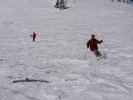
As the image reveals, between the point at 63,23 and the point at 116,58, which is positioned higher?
the point at 63,23

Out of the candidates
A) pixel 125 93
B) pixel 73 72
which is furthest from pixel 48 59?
pixel 125 93

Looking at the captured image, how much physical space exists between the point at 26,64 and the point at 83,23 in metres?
14.2

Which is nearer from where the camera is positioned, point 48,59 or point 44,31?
point 48,59

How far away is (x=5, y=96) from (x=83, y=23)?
1754 cm

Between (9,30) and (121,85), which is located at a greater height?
(9,30)

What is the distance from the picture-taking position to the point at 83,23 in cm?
2480

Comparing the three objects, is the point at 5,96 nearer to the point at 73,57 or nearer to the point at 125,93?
the point at 125,93

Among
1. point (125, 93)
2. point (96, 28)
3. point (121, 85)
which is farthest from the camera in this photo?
point (96, 28)

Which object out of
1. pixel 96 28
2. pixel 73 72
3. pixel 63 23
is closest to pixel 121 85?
pixel 73 72

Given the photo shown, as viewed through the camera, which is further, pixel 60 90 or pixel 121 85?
pixel 121 85

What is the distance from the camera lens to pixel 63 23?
24312mm

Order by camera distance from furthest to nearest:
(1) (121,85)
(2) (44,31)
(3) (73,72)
A: 1. (2) (44,31)
2. (3) (73,72)
3. (1) (121,85)

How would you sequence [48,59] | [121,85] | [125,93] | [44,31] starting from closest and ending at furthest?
1. [125,93]
2. [121,85]
3. [48,59]
4. [44,31]

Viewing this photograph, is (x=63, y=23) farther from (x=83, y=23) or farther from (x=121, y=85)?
(x=121, y=85)
